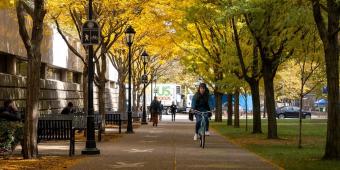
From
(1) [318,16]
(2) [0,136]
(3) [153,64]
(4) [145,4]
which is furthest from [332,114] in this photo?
(3) [153,64]

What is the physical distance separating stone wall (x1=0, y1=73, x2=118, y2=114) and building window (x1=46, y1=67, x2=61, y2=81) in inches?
14.8

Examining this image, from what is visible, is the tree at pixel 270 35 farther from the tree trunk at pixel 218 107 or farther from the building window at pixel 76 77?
the building window at pixel 76 77

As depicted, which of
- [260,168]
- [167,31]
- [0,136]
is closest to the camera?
[260,168]

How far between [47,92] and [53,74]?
12.5ft

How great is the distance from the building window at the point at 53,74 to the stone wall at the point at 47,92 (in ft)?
1.23

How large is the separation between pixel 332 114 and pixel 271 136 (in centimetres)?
1041

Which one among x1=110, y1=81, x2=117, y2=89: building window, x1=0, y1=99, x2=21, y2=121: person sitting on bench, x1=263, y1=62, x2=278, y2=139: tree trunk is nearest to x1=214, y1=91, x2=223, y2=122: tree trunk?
x1=110, y1=81, x2=117, y2=89: building window

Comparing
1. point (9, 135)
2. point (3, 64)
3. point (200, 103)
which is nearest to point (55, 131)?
point (9, 135)

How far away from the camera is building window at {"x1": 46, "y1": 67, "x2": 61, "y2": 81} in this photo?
119 ft

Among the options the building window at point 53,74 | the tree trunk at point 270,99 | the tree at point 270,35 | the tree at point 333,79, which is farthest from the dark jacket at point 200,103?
the building window at point 53,74

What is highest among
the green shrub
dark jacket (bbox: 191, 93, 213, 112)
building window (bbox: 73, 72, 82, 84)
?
building window (bbox: 73, 72, 82, 84)

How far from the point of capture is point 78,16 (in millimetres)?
26844

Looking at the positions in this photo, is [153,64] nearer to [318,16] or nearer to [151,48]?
[151,48]

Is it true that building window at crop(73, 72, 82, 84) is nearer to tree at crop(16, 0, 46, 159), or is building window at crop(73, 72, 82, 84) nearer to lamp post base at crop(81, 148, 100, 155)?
lamp post base at crop(81, 148, 100, 155)
